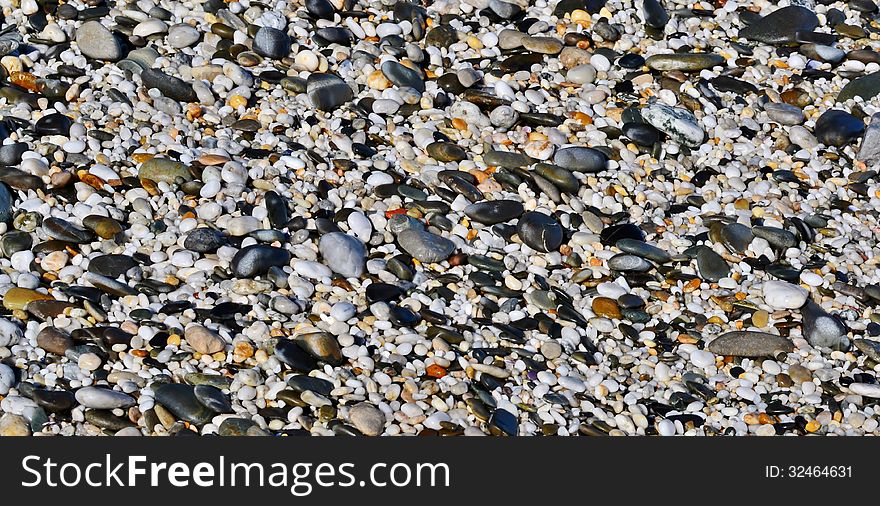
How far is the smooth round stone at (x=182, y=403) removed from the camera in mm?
3047

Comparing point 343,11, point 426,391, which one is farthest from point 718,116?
point 426,391

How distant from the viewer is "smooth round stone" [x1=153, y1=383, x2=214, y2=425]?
3.05 metres

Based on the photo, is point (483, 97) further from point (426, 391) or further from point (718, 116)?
point (426, 391)

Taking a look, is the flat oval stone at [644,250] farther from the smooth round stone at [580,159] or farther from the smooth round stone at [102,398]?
the smooth round stone at [102,398]

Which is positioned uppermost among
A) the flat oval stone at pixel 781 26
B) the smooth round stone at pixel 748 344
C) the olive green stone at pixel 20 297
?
the flat oval stone at pixel 781 26

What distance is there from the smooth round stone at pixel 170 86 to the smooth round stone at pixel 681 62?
2.03 metres

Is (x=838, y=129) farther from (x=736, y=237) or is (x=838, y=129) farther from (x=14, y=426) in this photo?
(x=14, y=426)

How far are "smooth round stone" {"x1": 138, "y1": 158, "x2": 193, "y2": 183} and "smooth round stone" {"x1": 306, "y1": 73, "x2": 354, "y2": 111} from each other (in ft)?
2.29

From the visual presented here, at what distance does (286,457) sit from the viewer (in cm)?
291

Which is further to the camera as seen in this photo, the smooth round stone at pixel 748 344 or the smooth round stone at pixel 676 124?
the smooth round stone at pixel 676 124

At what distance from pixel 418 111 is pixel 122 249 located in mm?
1424

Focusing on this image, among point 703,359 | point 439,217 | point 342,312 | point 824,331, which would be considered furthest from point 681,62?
point 342,312

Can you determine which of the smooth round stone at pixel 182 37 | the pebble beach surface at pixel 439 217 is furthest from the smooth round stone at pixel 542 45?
the smooth round stone at pixel 182 37

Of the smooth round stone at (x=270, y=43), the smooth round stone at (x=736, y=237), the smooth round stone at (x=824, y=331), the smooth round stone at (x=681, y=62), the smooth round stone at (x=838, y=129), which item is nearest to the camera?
the smooth round stone at (x=824, y=331)
